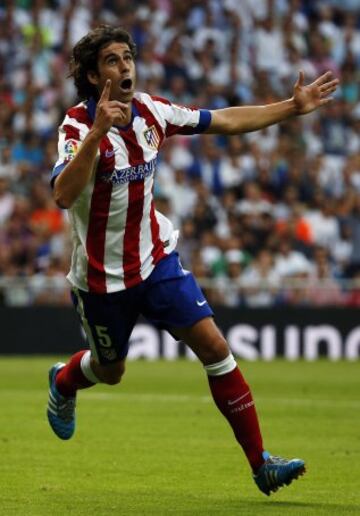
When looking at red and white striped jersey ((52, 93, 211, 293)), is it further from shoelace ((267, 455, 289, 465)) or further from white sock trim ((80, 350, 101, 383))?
shoelace ((267, 455, 289, 465))

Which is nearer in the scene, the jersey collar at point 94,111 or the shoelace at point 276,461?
the shoelace at point 276,461

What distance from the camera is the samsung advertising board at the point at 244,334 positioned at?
19891 millimetres

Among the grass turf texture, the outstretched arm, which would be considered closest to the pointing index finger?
the outstretched arm

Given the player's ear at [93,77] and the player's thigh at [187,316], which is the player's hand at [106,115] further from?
the player's thigh at [187,316]

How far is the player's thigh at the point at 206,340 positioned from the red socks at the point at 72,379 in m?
1.20

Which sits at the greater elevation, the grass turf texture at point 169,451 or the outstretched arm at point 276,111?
the outstretched arm at point 276,111

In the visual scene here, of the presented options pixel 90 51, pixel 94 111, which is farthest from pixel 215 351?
pixel 90 51

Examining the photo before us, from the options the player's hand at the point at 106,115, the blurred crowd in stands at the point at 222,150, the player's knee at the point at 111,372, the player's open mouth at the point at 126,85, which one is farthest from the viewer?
the blurred crowd in stands at the point at 222,150

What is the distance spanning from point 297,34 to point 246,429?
59.3ft

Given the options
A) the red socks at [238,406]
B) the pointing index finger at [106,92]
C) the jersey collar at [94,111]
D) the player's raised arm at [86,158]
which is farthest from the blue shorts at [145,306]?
the pointing index finger at [106,92]

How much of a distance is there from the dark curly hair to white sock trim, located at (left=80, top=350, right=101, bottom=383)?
5.52 ft

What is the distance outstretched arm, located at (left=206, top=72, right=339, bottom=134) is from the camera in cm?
770

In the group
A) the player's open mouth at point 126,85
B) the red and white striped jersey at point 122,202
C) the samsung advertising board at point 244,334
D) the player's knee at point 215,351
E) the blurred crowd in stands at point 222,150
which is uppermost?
the player's open mouth at point 126,85

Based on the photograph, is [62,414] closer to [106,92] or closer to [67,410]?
[67,410]
